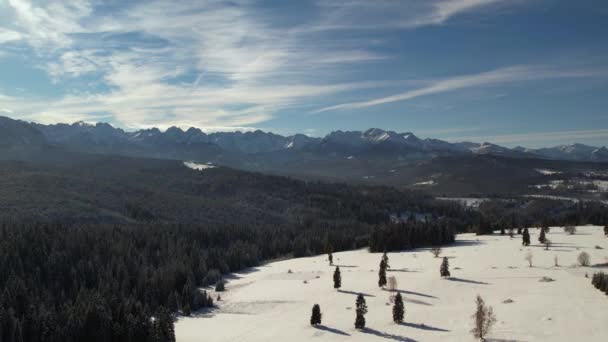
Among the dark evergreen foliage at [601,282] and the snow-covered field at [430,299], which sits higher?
the dark evergreen foliage at [601,282]

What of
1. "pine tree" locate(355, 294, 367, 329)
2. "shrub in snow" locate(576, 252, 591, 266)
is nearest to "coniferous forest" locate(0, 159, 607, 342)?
"pine tree" locate(355, 294, 367, 329)

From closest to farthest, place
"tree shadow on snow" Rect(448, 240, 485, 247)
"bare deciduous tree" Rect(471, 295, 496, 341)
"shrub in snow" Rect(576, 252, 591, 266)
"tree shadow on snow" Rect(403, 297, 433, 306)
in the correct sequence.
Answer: "bare deciduous tree" Rect(471, 295, 496, 341) < "tree shadow on snow" Rect(403, 297, 433, 306) < "shrub in snow" Rect(576, 252, 591, 266) < "tree shadow on snow" Rect(448, 240, 485, 247)

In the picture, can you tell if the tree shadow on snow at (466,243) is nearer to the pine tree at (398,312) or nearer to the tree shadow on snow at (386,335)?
the pine tree at (398,312)

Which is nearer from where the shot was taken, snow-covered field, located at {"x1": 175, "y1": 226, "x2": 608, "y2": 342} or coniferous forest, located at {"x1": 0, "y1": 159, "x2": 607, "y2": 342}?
snow-covered field, located at {"x1": 175, "y1": 226, "x2": 608, "y2": 342}

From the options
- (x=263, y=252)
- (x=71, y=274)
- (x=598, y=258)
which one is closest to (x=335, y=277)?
(x=598, y=258)

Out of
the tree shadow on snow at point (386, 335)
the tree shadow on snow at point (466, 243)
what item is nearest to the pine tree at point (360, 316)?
the tree shadow on snow at point (386, 335)

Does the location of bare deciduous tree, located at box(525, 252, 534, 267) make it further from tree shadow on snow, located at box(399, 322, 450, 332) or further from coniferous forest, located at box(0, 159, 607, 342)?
coniferous forest, located at box(0, 159, 607, 342)

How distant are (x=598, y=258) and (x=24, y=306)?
388ft

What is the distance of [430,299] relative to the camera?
260ft

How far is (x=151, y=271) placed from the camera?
403 ft

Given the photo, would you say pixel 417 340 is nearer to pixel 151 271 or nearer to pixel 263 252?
pixel 151 271

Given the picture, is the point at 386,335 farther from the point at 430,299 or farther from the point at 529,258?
the point at 529,258

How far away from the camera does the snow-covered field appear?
60.8m

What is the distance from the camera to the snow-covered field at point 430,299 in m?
60.8
